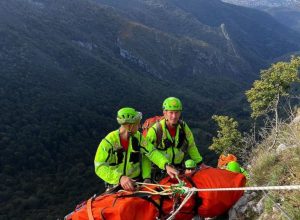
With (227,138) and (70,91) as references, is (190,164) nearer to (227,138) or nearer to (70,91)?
(227,138)

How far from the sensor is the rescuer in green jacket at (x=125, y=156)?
5699mm

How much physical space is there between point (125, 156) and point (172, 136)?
1.03m

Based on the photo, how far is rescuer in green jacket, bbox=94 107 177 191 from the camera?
18.7ft

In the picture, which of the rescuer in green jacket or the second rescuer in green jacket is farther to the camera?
the second rescuer in green jacket

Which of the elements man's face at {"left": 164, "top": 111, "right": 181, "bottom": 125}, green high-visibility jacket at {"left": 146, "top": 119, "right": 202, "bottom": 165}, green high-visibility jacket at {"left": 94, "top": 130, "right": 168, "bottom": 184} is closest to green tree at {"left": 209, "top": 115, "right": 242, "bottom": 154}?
green high-visibility jacket at {"left": 146, "top": 119, "right": 202, "bottom": 165}

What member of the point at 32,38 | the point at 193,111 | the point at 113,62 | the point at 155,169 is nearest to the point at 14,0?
the point at 32,38

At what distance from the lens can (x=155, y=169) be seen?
677cm

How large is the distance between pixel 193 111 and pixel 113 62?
40.1m

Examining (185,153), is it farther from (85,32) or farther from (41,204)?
(85,32)

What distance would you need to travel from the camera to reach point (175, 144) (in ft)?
21.7

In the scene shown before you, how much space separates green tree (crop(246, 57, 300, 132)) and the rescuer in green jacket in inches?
809

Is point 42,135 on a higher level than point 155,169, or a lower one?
lower

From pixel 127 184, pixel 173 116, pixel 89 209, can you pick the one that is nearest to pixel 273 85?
pixel 173 116

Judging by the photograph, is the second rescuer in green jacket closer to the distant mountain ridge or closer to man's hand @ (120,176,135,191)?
man's hand @ (120,176,135,191)
